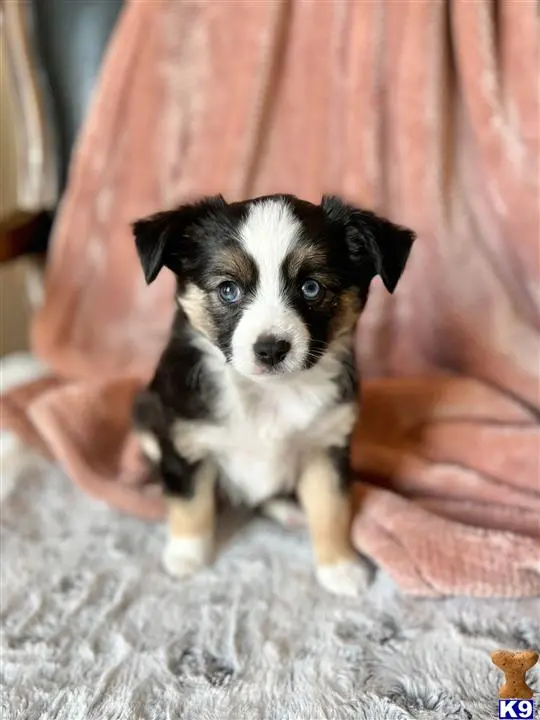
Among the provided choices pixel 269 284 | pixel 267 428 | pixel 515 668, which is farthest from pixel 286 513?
pixel 515 668

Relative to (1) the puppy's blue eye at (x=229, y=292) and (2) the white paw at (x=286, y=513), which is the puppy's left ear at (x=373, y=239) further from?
(2) the white paw at (x=286, y=513)

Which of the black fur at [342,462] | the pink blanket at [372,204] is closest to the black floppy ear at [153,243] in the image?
the black fur at [342,462]

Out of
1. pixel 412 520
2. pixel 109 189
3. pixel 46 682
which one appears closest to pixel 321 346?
pixel 412 520

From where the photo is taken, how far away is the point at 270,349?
152cm

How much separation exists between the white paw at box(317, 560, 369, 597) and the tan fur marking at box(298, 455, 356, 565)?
0.02 meters

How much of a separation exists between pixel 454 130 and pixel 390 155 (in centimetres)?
21

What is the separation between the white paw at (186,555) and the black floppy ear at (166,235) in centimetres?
72

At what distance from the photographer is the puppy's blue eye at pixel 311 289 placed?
1597mm

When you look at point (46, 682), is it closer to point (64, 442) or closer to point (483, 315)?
point (64, 442)

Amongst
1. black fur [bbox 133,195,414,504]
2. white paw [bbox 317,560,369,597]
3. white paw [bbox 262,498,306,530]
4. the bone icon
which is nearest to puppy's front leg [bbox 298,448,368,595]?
white paw [bbox 317,560,369,597]

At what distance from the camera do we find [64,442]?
2178 mm

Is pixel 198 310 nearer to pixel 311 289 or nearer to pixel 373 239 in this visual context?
pixel 311 289

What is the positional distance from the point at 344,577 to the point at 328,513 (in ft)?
0.52

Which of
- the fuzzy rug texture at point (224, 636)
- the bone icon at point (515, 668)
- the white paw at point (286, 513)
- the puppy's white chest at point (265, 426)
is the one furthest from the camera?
the white paw at point (286, 513)
